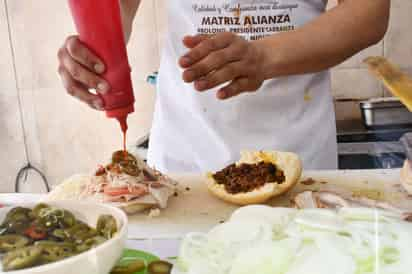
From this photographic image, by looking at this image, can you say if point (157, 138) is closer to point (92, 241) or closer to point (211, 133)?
point (211, 133)

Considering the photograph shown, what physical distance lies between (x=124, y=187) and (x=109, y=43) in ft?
0.77

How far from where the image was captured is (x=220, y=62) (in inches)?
33.0

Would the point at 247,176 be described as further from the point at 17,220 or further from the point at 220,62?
the point at 17,220

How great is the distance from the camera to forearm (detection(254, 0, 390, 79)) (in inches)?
37.2

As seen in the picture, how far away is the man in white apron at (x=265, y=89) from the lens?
99 cm

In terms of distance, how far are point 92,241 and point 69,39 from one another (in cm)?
38

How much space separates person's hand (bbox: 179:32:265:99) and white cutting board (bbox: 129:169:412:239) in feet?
0.60

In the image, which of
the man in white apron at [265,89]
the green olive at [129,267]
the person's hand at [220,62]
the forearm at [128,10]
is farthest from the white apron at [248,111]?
the green olive at [129,267]

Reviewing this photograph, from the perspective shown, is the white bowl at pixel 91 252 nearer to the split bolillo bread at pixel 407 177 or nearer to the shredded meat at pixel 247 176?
the shredded meat at pixel 247 176

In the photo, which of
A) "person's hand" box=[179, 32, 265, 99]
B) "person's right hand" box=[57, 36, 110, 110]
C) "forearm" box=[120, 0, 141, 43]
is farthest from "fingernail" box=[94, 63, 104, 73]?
"forearm" box=[120, 0, 141, 43]

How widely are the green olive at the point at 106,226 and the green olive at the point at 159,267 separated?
8 cm

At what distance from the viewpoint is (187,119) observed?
3.92ft

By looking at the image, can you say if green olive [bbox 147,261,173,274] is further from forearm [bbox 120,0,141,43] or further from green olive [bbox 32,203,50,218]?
forearm [bbox 120,0,141,43]

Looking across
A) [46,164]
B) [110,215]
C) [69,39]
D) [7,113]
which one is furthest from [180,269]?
[7,113]
